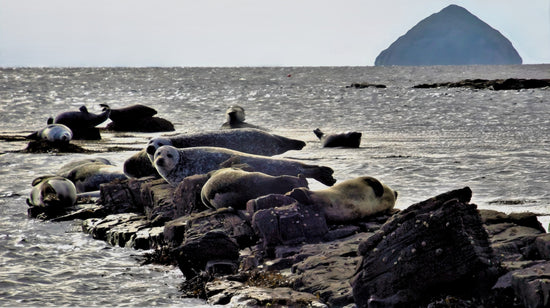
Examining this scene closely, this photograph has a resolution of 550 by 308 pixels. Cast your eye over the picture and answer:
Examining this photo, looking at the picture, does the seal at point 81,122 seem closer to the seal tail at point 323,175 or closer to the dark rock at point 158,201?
the dark rock at point 158,201

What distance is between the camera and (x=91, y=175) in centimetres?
1012

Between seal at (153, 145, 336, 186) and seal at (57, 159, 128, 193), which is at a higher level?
seal at (153, 145, 336, 186)

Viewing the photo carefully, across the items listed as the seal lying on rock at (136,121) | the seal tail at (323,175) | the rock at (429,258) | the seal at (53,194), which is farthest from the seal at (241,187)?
the seal lying on rock at (136,121)

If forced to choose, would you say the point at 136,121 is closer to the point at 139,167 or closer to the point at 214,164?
the point at 139,167

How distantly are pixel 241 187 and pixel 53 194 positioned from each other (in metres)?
3.24

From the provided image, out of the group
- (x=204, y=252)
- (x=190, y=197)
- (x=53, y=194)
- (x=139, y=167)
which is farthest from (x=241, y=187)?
(x=139, y=167)

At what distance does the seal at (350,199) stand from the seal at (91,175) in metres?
4.65

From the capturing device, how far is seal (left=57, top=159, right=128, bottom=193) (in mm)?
10039

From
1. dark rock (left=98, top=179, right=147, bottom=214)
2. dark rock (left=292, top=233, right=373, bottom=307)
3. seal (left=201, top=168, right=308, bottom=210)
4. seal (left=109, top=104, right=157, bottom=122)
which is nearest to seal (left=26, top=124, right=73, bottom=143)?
seal (left=109, top=104, right=157, bottom=122)

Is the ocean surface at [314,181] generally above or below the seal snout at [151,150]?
below

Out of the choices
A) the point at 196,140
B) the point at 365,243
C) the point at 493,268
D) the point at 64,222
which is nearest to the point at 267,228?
the point at 365,243

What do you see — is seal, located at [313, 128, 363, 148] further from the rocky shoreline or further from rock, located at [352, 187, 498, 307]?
rock, located at [352, 187, 498, 307]

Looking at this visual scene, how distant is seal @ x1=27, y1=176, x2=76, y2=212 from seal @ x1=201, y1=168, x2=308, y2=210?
2753 millimetres

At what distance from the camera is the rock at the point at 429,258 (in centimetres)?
389
